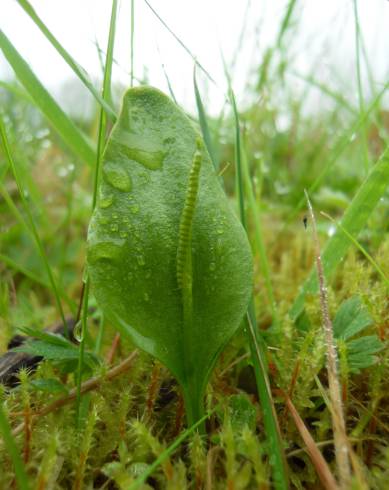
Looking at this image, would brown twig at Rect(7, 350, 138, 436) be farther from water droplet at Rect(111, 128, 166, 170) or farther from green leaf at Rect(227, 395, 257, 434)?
water droplet at Rect(111, 128, 166, 170)

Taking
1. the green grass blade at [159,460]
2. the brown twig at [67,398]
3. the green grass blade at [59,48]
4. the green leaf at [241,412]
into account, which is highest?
the green grass blade at [59,48]

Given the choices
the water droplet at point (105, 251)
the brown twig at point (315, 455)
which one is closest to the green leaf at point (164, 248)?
the water droplet at point (105, 251)

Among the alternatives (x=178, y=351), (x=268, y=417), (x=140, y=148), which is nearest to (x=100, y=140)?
(x=140, y=148)

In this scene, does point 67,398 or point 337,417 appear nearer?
point 337,417

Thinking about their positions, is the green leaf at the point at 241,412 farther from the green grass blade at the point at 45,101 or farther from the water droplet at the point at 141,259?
the green grass blade at the point at 45,101

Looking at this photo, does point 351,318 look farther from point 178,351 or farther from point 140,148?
point 140,148

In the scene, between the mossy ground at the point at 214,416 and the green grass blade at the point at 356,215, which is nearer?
the mossy ground at the point at 214,416

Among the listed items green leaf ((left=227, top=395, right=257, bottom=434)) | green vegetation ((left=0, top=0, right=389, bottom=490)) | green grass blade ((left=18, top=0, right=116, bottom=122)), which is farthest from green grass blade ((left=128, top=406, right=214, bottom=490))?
green grass blade ((left=18, top=0, right=116, bottom=122))
